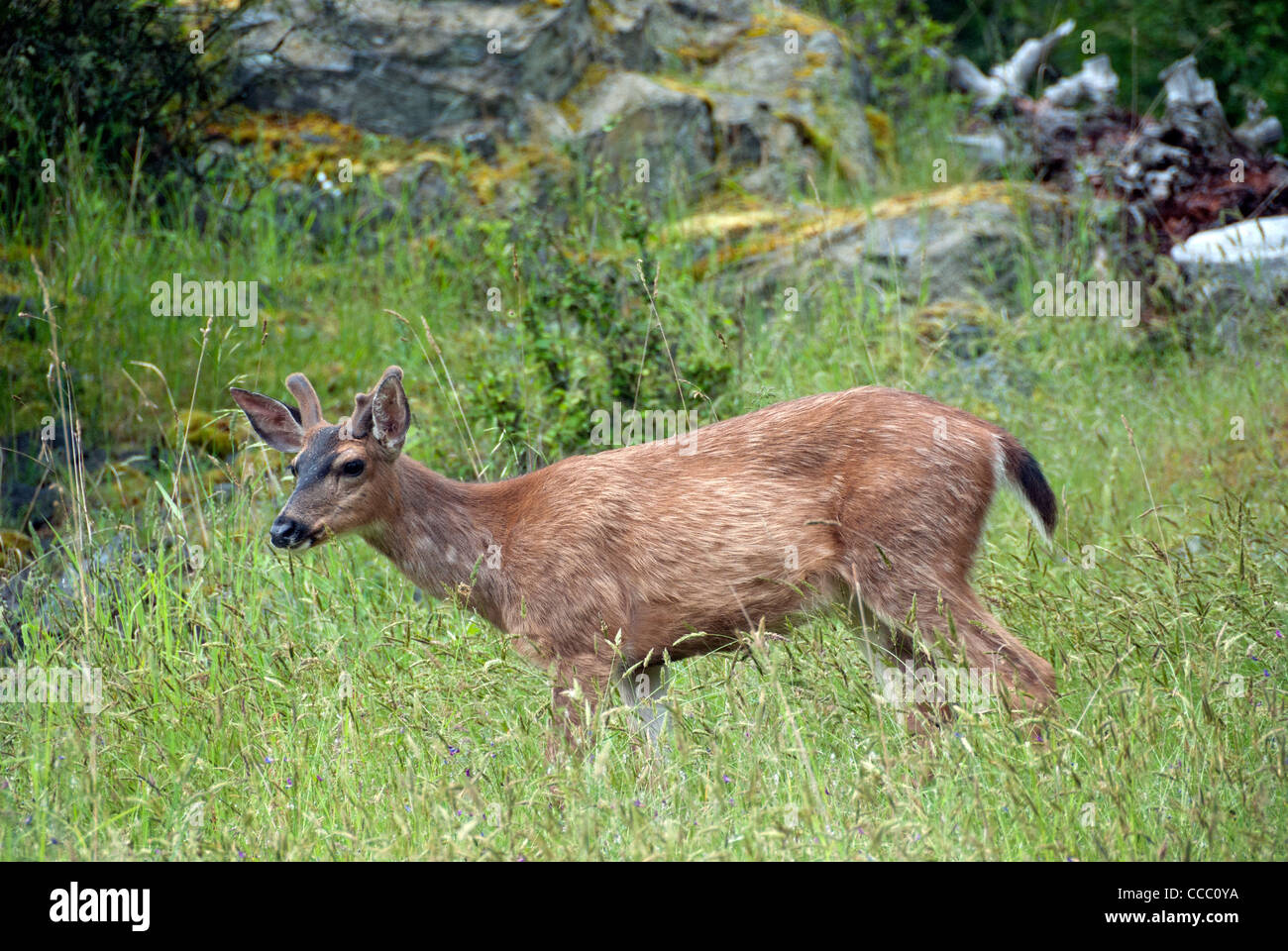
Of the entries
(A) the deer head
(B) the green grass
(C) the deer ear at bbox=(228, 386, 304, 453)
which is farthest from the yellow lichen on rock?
(A) the deer head

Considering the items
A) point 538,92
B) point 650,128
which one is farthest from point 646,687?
point 538,92

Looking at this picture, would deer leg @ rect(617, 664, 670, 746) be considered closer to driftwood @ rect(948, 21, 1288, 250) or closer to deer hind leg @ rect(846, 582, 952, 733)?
deer hind leg @ rect(846, 582, 952, 733)

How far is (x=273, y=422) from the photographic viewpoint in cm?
548

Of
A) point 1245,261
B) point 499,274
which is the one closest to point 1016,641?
point 499,274

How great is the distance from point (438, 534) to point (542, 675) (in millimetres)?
795

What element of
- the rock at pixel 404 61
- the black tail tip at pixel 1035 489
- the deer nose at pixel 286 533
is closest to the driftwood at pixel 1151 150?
the rock at pixel 404 61

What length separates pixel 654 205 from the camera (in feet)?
34.2

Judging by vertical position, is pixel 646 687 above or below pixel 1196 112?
below

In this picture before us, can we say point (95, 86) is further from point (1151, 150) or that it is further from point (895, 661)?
point (1151, 150)

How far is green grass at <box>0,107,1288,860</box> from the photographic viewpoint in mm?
3707

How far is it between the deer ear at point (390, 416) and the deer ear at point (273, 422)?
41cm

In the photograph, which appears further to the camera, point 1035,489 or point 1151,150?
point 1151,150
